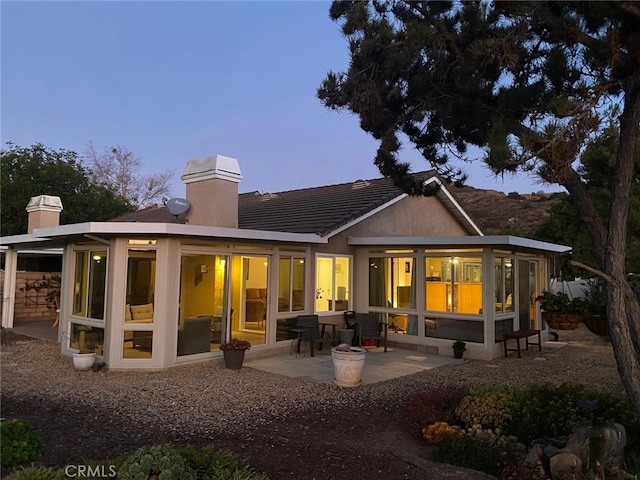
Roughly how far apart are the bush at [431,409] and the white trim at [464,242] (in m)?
4.05

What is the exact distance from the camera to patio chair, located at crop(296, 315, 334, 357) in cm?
978

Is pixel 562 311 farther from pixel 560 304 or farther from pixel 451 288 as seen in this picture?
pixel 451 288

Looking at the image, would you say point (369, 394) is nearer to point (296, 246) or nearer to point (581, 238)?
point (296, 246)

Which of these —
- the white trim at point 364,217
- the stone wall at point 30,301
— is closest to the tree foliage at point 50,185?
the stone wall at point 30,301

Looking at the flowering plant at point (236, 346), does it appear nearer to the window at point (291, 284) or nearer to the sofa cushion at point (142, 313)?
the sofa cushion at point (142, 313)

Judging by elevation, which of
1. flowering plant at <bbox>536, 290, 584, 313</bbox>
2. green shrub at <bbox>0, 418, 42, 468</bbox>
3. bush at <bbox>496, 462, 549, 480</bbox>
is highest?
flowering plant at <bbox>536, 290, 584, 313</bbox>

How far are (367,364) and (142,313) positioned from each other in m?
4.46

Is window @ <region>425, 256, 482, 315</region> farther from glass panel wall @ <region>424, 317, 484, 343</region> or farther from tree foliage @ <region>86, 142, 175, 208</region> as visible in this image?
tree foliage @ <region>86, 142, 175, 208</region>

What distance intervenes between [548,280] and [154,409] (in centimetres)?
1134

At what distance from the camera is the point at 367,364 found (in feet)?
29.6

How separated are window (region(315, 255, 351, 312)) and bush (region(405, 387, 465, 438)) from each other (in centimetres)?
515

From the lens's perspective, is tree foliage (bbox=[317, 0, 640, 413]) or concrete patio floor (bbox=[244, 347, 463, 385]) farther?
concrete patio floor (bbox=[244, 347, 463, 385])

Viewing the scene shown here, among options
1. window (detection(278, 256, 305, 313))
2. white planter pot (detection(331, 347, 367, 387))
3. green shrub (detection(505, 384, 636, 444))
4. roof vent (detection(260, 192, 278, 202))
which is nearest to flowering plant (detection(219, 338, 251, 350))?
window (detection(278, 256, 305, 313))

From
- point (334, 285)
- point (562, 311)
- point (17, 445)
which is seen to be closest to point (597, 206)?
point (562, 311)
